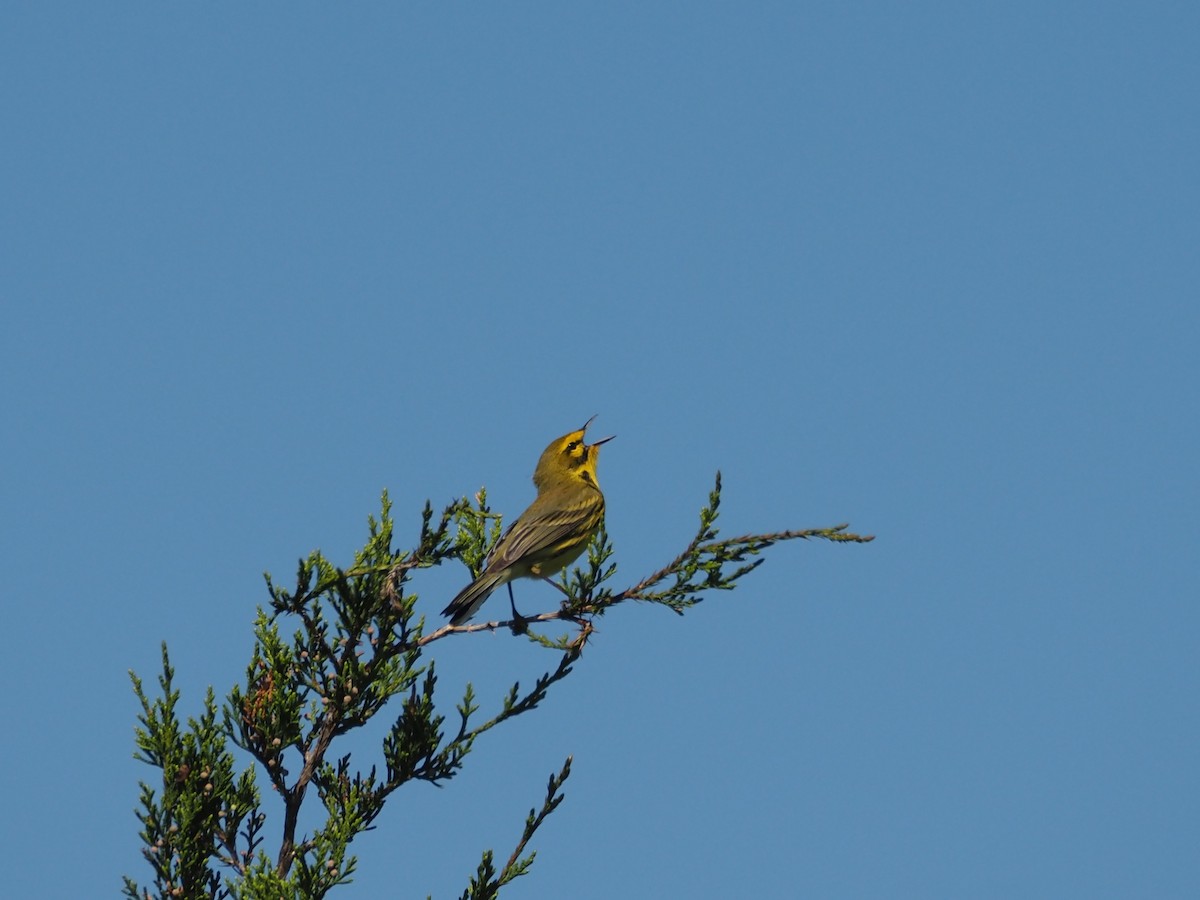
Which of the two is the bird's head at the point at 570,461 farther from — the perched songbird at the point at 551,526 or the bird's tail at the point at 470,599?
the bird's tail at the point at 470,599

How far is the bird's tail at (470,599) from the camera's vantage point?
7641mm

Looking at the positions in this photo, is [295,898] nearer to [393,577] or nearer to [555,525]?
[393,577]

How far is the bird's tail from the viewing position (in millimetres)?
7641

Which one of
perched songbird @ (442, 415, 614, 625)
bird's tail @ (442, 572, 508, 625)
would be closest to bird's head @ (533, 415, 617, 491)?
perched songbird @ (442, 415, 614, 625)

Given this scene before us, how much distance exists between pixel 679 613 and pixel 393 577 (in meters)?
1.50

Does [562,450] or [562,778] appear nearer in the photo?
[562,778]

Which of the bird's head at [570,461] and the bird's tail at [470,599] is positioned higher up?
the bird's head at [570,461]

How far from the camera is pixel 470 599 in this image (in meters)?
7.73

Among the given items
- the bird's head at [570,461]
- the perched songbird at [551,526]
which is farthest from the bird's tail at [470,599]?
the bird's head at [570,461]

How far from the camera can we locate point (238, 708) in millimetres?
6504

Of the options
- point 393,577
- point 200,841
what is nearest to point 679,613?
point 393,577

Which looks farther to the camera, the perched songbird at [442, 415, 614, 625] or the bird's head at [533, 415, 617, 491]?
the bird's head at [533, 415, 617, 491]

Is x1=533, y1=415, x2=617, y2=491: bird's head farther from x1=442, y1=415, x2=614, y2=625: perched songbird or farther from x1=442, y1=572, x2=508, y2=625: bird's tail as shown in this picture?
x1=442, y1=572, x2=508, y2=625: bird's tail

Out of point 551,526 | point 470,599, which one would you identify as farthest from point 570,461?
point 470,599
